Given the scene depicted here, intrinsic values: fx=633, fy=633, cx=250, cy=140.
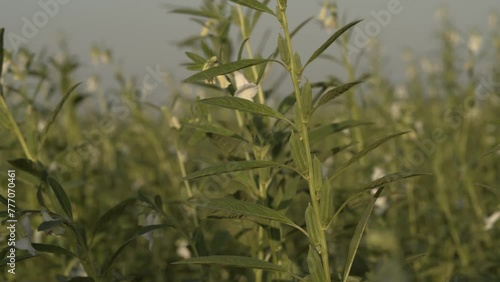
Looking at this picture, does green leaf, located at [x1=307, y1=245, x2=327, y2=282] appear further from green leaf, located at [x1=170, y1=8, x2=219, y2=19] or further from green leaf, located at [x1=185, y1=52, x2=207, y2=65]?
green leaf, located at [x1=170, y1=8, x2=219, y2=19]

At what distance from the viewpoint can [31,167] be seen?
1894 mm

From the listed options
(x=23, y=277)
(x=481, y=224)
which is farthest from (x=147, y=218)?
→ (x=481, y=224)

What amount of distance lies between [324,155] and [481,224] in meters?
1.80

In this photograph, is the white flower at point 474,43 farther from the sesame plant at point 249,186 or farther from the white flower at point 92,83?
the white flower at point 92,83

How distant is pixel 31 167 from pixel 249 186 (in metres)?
0.66

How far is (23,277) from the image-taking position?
120 inches

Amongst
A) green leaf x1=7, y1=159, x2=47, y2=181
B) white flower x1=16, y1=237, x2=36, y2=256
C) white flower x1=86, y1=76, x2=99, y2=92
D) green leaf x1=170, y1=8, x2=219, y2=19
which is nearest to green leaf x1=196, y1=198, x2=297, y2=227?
white flower x1=16, y1=237, x2=36, y2=256

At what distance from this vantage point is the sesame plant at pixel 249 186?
1.36m

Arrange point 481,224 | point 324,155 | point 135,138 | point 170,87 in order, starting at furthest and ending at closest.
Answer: point 170,87, point 135,138, point 481,224, point 324,155

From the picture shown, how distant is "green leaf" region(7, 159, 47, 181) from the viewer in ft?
6.00

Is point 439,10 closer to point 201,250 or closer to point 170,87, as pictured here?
point 170,87

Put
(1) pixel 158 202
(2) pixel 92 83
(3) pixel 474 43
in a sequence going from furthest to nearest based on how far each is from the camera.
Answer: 1. (2) pixel 92 83
2. (3) pixel 474 43
3. (1) pixel 158 202

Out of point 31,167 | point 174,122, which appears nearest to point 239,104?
point 31,167

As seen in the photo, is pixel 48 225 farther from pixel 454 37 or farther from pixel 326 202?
pixel 454 37
